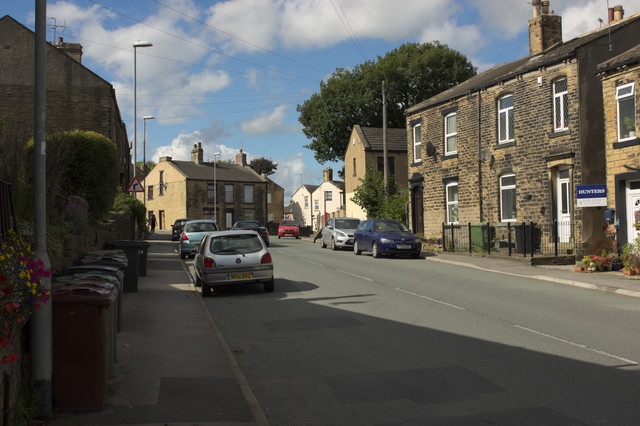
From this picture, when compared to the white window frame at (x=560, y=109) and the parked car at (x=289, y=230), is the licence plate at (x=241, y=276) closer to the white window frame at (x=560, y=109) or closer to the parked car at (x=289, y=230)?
the white window frame at (x=560, y=109)

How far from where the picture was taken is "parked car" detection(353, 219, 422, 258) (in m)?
22.3

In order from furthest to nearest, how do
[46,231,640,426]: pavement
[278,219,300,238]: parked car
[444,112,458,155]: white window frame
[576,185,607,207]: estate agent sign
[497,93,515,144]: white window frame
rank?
[278,219,300,238]: parked car
[444,112,458,155]: white window frame
[497,93,515,144]: white window frame
[576,185,607,207]: estate agent sign
[46,231,640,426]: pavement

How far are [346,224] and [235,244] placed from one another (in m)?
16.0

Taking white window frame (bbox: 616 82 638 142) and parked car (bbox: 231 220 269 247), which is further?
parked car (bbox: 231 220 269 247)

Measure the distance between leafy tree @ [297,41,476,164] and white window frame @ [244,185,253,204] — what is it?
60.3 feet

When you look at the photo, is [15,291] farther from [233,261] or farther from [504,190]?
[504,190]

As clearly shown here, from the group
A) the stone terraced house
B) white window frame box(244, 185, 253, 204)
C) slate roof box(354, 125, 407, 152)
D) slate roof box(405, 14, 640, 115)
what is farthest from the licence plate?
white window frame box(244, 185, 253, 204)

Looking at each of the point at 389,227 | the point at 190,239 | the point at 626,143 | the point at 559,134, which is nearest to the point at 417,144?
the point at 389,227

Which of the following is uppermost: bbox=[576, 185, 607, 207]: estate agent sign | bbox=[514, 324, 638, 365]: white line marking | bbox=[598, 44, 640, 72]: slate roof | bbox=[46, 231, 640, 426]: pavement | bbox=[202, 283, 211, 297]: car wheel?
bbox=[598, 44, 640, 72]: slate roof

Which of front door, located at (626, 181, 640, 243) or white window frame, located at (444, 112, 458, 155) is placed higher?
white window frame, located at (444, 112, 458, 155)

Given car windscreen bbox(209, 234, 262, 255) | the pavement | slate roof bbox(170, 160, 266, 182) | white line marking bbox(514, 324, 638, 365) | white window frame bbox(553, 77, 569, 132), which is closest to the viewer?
the pavement

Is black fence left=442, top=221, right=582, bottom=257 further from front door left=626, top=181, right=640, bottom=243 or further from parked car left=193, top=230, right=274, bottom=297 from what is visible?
parked car left=193, top=230, right=274, bottom=297

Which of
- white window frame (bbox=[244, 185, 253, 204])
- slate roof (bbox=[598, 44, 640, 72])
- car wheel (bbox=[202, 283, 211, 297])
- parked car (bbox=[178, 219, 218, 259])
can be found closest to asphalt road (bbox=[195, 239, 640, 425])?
car wheel (bbox=[202, 283, 211, 297])

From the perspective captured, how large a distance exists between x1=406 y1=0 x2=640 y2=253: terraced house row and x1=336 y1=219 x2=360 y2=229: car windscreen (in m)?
3.73
